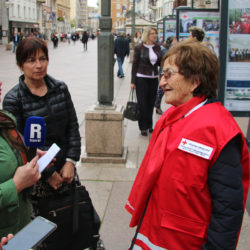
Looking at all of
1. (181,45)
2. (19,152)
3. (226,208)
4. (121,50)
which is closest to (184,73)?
(181,45)

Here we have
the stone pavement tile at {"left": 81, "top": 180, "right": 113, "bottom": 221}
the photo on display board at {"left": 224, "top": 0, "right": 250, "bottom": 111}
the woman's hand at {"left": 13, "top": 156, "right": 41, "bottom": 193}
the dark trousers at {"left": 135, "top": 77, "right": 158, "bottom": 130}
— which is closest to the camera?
the woman's hand at {"left": 13, "top": 156, "right": 41, "bottom": 193}

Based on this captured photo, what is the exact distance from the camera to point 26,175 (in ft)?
5.51

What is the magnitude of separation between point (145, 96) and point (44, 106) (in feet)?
12.9

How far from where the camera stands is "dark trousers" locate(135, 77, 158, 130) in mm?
6219

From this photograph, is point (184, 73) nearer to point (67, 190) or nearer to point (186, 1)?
point (67, 190)

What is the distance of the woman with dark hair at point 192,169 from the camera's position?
155 cm

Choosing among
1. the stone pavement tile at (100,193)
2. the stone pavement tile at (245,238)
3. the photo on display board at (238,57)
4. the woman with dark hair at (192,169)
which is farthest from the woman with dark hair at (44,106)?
the photo on display board at (238,57)

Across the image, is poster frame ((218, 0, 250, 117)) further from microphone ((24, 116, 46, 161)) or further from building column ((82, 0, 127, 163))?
microphone ((24, 116, 46, 161))

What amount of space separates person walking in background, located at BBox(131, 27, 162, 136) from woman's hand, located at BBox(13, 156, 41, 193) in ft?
15.2

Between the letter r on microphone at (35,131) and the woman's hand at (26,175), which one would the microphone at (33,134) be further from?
the woman's hand at (26,175)

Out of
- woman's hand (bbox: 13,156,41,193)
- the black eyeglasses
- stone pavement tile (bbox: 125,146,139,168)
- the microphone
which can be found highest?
the black eyeglasses

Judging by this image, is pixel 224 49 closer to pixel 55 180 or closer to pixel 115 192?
pixel 115 192

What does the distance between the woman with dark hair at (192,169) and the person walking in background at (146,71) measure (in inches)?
173

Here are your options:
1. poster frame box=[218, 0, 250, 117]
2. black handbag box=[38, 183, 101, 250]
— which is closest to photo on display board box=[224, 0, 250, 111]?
poster frame box=[218, 0, 250, 117]
